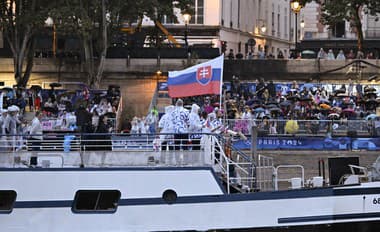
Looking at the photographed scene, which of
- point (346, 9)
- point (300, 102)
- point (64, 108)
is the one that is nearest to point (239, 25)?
point (346, 9)

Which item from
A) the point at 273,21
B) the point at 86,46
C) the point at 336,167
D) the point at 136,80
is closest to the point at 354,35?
the point at 273,21

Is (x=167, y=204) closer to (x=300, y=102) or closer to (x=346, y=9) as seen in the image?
(x=300, y=102)

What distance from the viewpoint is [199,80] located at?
18.6 metres

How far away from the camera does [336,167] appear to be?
1758cm

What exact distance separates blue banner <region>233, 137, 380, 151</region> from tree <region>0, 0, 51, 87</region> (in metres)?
17.8

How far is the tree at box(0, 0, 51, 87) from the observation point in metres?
40.6

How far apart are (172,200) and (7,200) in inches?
131

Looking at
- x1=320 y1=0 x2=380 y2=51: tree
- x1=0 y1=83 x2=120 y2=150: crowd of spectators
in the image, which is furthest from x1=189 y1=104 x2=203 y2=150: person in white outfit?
x1=320 y1=0 x2=380 y2=51: tree

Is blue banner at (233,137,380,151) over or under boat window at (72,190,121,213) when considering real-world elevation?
over

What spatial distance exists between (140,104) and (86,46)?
468 centimetres

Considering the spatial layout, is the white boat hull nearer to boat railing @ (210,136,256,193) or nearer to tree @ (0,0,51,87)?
boat railing @ (210,136,256,193)

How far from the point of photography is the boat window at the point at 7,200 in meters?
16.9

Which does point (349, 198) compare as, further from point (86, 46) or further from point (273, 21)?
point (273, 21)

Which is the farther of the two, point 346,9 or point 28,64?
point 346,9
